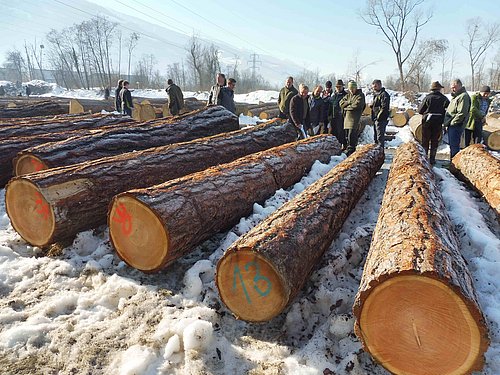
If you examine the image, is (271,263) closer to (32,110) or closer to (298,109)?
(298,109)

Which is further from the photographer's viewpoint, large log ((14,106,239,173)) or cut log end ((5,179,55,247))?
large log ((14,106,239,173))

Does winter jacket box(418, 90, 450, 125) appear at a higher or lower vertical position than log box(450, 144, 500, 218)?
higher

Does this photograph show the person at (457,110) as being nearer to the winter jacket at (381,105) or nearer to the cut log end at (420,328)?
the winter jacket at (381,105)

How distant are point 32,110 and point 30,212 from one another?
7.44 meters

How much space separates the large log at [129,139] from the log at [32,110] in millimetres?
5404

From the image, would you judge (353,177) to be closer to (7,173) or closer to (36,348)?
(36,348)

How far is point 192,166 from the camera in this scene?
446 centimetres

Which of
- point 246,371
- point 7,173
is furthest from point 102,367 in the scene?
point 7,173

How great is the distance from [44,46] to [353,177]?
111 m

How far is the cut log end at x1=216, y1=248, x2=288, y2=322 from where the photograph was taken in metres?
2.24

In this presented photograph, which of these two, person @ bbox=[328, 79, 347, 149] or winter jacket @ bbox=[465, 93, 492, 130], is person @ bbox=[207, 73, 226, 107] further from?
winter jacket @ bbox=[465, 93, 492, 130]

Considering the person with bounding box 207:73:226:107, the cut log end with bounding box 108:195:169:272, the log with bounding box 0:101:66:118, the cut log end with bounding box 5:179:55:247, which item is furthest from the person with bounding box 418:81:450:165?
the log with bounding box 0:101:66:118

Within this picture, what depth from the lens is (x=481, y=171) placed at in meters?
4.89

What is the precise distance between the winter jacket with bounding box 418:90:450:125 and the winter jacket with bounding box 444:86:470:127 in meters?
0.35
